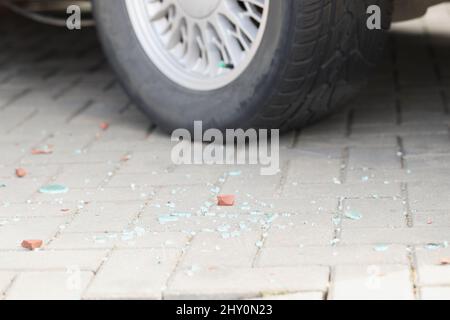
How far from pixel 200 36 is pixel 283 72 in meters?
0.49

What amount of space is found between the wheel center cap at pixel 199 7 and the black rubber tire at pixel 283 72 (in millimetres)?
247

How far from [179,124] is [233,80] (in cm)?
29

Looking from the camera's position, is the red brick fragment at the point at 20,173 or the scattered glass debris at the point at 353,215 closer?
the scattered glass debris at the point at 353,215

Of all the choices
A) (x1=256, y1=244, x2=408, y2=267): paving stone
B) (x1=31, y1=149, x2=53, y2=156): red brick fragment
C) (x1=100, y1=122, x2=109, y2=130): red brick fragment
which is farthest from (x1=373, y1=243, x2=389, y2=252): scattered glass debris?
(x1=100, y1=122, x2=109, y2=130): red brick fragment

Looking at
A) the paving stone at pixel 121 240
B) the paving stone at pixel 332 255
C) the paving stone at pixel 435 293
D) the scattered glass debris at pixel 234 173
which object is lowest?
the scattered glass debris at pixel 234 173

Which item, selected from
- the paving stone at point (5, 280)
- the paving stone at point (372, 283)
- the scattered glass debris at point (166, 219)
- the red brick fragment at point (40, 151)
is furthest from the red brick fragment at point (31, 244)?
the red brick fragment at point (40, 151)

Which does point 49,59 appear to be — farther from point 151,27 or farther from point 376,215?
point 376,215

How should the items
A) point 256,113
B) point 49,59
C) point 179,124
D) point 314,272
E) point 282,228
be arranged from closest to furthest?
point 314,272 < point 282,228 < point 256,113 < point 179,124 < point 49,59

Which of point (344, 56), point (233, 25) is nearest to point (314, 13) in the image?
point (344, 56)

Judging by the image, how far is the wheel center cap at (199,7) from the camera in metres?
3.37

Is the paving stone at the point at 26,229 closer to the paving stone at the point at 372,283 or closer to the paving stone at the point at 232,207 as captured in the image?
the paving stone at the point at 232,207

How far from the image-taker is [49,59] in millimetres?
4984

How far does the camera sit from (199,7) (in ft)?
11.2

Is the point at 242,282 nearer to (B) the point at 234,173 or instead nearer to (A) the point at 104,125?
(B) the point at 234,173
